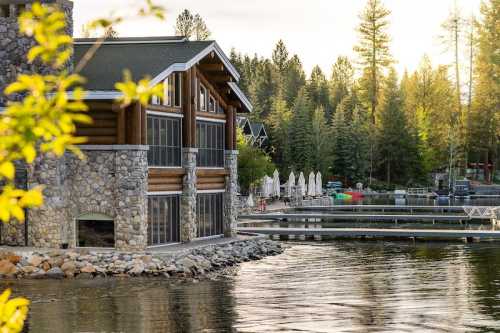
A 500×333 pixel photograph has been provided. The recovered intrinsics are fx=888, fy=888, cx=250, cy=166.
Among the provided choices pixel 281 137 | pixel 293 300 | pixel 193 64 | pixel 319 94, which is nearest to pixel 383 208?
pixel 193 64

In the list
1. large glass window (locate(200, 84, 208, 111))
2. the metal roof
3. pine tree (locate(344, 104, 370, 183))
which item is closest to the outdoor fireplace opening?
the metal roof

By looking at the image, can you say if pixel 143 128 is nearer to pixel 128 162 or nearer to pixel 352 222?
pixel 128 162

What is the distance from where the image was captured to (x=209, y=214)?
1247 inches

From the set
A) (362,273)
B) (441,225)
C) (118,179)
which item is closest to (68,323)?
(118,179)

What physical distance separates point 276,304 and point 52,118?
17541mm

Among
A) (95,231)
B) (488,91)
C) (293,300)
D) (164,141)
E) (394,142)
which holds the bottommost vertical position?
(293,300)

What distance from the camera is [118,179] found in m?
26.2

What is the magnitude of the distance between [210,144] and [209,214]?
98.3 inches

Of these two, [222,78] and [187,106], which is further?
[222,78]

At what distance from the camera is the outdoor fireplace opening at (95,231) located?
87.6ft

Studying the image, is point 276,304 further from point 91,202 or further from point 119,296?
point 91,202

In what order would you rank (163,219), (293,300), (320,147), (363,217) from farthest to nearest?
(320,147), (363,217), (163,219), (293,300)

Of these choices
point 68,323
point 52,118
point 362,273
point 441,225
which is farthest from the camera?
point 441,225

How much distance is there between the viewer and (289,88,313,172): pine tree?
83875mm
